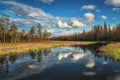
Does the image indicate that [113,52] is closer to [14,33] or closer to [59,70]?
[59,70]

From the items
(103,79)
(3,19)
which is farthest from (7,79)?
(3,19)

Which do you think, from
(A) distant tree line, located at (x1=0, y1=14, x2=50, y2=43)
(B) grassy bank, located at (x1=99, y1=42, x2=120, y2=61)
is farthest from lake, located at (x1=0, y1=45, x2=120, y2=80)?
(A) distant tree line, located at (x1=0, y1=14, x2=50, y2=43)

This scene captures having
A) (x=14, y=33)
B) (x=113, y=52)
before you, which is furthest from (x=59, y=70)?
(x=14, y=33)

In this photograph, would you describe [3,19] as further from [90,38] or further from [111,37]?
[90,38]

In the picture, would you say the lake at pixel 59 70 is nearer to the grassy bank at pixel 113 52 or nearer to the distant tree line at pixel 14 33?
the grassy bank at pixel 113 52

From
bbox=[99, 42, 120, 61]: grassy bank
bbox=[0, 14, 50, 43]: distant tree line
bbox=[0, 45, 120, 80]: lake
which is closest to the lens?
bbox=[0, 45, 120, 80]: lake

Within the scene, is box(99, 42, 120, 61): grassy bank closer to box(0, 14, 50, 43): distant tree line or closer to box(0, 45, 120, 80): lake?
box(0, 45, 120, 80): lake

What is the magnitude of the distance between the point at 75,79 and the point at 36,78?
358cm

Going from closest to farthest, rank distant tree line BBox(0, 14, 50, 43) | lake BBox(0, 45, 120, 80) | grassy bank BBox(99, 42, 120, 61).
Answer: lake BBox(0, 45, 120, 80)
grassy bank BBox(99, 42, 120, 61)
distant tree line BBox(0, 14, 50, 43)

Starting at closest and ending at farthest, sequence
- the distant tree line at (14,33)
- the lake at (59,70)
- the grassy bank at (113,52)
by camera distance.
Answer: the lake at (59,70) < the grassy bank at (113,52) < the distant tree line at (14,33)

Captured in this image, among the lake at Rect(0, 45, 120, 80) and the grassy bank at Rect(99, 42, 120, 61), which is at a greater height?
the grassy bank at Rect(99, 42, 120, 61)

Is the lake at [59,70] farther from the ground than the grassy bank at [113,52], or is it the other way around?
the grassy bank at [113,52]

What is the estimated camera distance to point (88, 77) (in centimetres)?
1677

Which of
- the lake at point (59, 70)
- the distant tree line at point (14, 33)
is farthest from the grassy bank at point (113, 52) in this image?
the distant tree line at point (14, 33)
